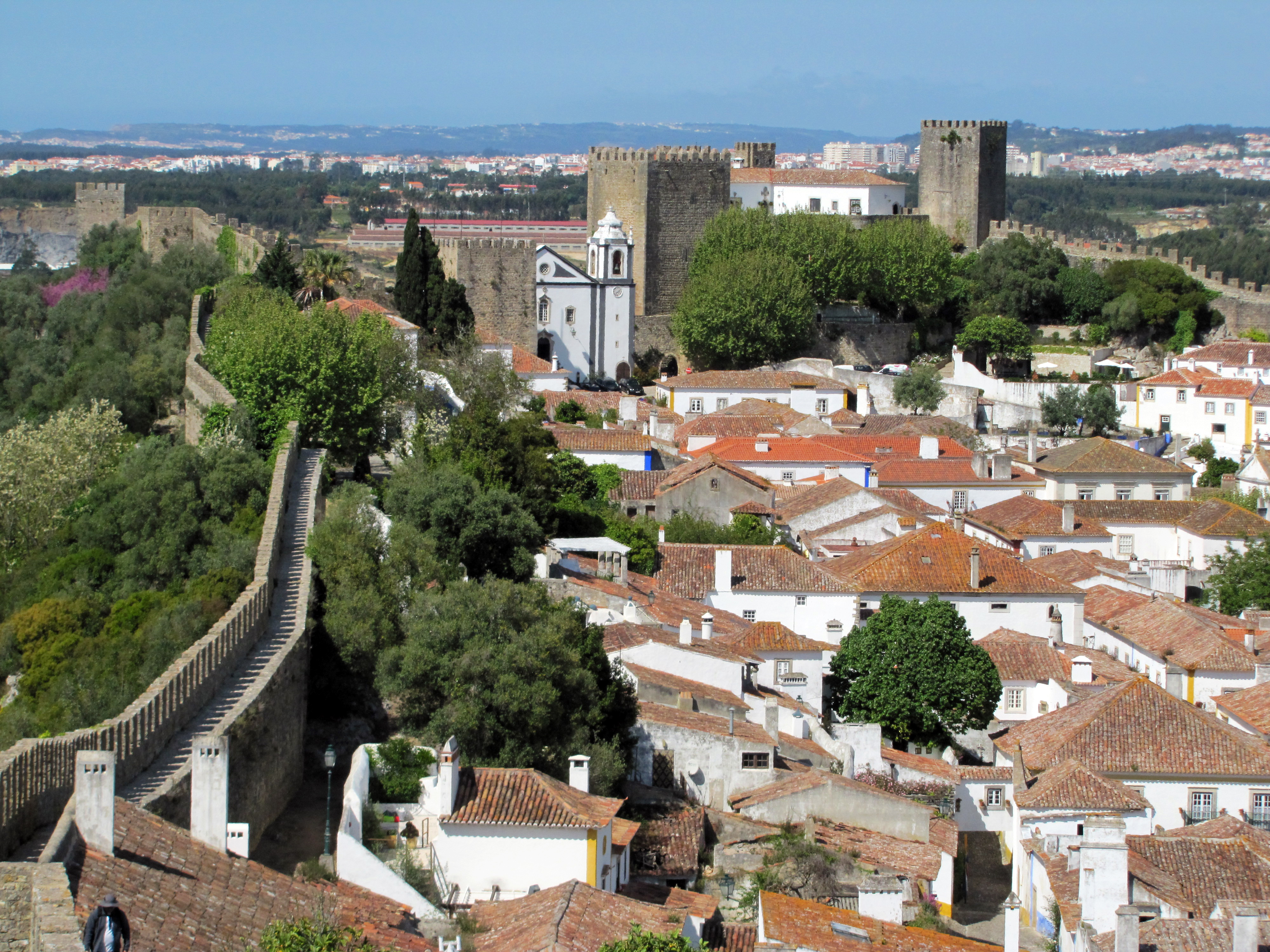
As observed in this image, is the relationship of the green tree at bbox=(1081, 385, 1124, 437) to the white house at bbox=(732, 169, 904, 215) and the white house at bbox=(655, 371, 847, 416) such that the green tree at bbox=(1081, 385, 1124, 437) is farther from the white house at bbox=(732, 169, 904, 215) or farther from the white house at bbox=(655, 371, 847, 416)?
the white house at bbox=(732, 169, 904, 215)

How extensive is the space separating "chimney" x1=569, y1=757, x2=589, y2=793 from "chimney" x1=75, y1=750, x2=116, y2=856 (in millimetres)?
5006

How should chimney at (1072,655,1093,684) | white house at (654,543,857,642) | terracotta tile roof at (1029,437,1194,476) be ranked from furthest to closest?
terracotta tile roof at (1029,437,1194,476) < white house at (654,543,857,642) < chimney at (1072,655,1093,684)

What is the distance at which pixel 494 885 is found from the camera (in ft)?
48.0

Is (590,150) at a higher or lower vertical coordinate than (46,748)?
higher

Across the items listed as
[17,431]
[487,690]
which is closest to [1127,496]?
[17,431]

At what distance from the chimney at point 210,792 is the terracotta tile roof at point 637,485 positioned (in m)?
19.4

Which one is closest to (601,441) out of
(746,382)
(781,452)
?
(781,452)

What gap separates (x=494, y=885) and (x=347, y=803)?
1369mm

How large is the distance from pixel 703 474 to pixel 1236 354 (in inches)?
823

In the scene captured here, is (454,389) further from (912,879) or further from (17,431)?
(912,879)

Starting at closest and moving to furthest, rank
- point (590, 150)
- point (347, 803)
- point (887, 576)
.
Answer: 1. point (347, 803)
2. point (887, 576)
3. point (590, 150)

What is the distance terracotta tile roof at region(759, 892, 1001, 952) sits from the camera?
Result: 1370 cm

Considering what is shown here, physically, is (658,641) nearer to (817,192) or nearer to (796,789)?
(796,789)

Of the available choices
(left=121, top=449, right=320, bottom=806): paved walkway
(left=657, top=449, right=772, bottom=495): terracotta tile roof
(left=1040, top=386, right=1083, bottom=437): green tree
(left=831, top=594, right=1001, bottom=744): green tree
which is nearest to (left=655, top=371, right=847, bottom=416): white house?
(left=1040, top=386, right=1083, bottom=437): green tree
